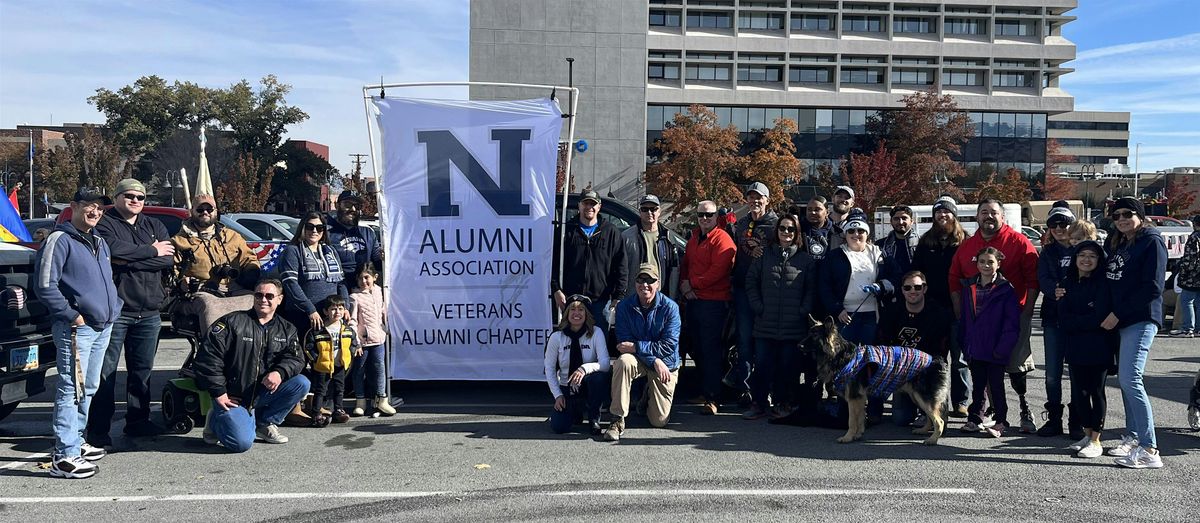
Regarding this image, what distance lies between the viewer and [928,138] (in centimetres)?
4638

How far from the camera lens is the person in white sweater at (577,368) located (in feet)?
21.9

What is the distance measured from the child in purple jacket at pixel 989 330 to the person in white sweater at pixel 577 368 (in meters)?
2.78

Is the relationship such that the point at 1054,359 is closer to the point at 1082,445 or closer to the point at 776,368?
the point at 1082,445

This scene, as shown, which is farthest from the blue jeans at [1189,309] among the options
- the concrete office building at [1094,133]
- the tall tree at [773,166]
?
the concrete office building at [1094,133]

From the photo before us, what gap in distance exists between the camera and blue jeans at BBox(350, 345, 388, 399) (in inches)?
284

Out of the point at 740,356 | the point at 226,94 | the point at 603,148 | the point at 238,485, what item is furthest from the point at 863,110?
the point at 238,485

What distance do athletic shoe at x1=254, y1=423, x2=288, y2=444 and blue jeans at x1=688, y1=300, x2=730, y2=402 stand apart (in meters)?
3.43

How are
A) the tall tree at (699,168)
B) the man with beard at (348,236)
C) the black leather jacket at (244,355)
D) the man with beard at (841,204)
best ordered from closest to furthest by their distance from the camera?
the black leather jacket at (244,355)
the man with beard at (348,236)
the man with beard at (841,204)
the tall tree at (699,168)

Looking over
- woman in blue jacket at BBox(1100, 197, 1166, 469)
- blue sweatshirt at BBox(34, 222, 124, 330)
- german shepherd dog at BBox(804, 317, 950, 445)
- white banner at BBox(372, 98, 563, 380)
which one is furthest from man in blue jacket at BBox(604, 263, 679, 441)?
blue sweatshirt at BBox(34, 222, 124, 330)

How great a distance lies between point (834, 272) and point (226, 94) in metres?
54.6

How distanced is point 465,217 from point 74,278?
303 cm

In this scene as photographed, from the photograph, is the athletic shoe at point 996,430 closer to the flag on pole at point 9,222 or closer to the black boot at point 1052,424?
the black boot at point 1052,424

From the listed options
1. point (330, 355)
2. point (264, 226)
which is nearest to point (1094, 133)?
point (264, 226)

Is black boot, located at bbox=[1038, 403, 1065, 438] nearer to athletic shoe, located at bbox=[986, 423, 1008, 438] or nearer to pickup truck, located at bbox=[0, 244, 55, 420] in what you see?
athletic shoe, located at bbox=[986, 423, 1008, 438]
